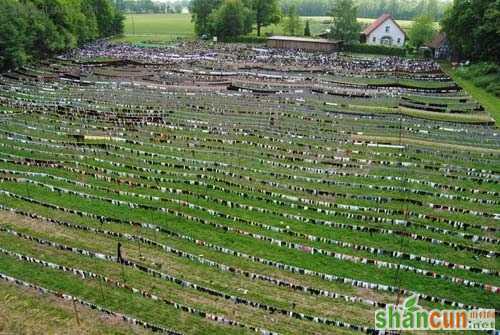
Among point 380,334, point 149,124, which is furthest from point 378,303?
point 149,124

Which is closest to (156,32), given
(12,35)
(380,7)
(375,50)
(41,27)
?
(41,27)

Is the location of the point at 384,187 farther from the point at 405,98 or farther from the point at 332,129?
the point at 405,98

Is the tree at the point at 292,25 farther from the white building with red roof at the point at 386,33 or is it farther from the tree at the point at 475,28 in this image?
the tree at the point at 475,28

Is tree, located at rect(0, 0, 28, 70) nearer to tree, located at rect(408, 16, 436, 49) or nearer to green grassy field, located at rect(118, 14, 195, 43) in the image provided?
green grassy field, located at rect(118, 14, 195, 43)

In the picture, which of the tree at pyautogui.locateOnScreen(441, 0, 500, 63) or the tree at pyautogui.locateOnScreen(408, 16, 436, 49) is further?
the tree at pyautogui.locateOnScreen(408, 16, 436, 49)

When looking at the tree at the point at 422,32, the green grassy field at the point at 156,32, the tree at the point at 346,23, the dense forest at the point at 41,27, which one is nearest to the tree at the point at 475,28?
the tree at the point at 422,32

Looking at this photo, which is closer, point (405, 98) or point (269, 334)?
point (269, 334)

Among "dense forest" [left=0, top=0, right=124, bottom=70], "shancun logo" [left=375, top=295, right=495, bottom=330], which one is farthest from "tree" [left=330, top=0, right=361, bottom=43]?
"shancun logo" [left=375, top=295, right=495, bottom=330]
